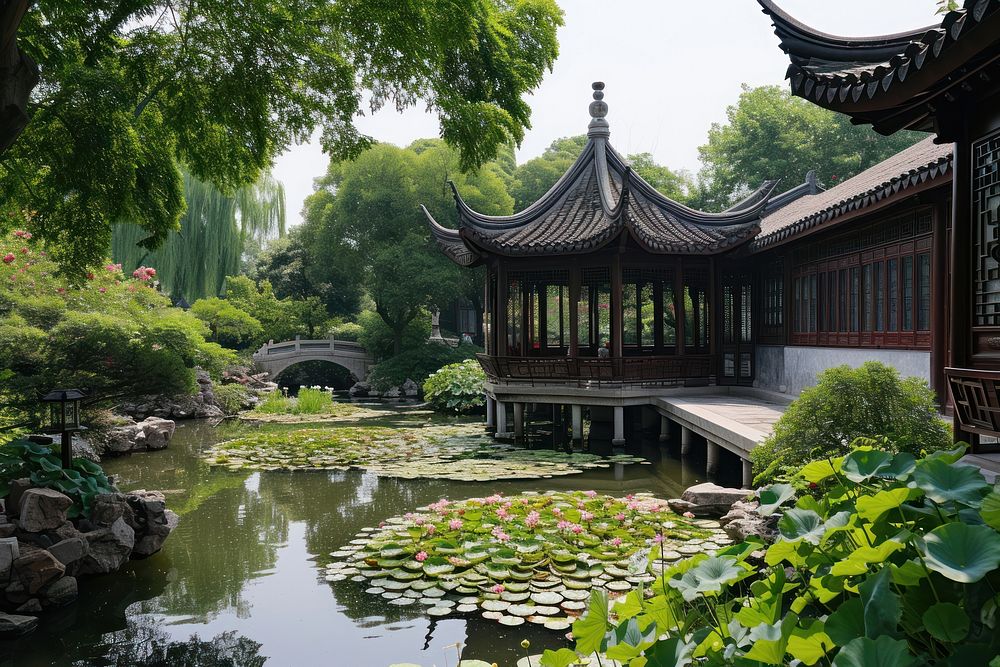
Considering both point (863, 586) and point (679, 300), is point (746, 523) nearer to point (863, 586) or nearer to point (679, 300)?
point (863, 586)

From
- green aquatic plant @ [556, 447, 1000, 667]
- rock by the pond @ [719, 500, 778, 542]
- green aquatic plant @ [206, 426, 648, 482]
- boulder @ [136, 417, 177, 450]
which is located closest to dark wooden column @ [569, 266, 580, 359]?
green aquatic plant @ [206, 426, 648, 482]

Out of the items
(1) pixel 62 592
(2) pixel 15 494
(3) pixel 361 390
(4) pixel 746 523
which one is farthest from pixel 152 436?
(3) pixel 361 390

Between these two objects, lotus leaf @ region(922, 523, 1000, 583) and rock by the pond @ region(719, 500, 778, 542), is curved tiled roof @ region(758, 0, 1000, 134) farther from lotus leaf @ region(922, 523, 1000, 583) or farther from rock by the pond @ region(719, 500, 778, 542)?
rock by the pond @ region(719, 500, 778, 542)

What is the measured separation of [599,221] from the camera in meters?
12.0

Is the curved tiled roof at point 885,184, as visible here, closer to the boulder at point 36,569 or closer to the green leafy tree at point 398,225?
the boulder at point 36,569

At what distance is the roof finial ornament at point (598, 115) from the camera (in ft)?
44.8

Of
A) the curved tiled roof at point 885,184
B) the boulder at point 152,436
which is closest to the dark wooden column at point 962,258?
the curved tiled roof at point 885,184

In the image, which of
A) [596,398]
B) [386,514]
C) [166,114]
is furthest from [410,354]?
[166,114]

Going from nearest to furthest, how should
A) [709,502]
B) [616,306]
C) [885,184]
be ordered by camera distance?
[709,502], [885,184], [616,306]

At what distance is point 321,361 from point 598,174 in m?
14.8

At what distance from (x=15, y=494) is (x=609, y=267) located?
28.1 ft

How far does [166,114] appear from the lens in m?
5.65

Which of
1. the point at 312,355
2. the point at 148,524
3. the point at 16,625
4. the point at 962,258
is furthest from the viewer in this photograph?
the point at 312,355

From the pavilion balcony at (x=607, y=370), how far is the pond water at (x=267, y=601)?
2.97 metres
